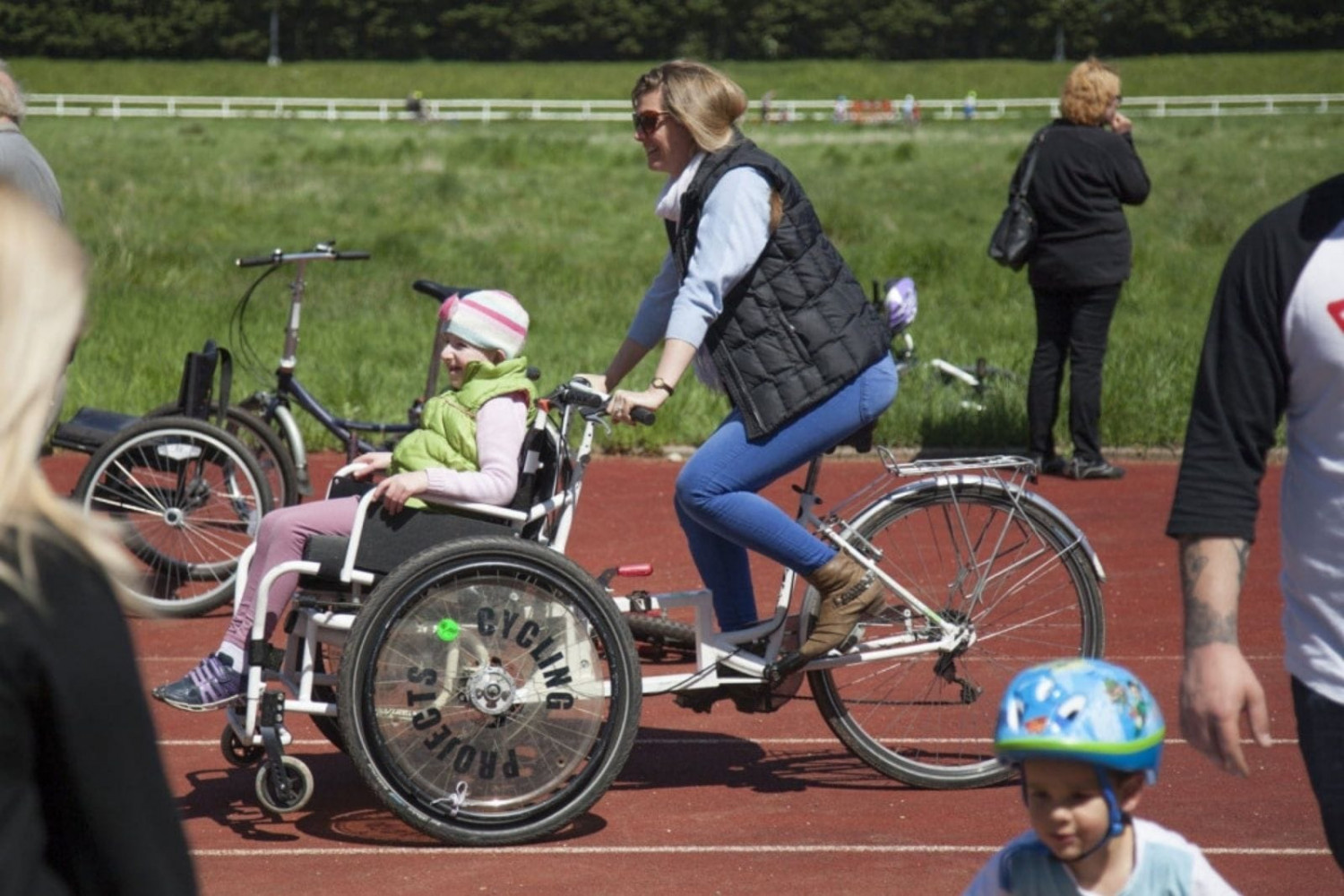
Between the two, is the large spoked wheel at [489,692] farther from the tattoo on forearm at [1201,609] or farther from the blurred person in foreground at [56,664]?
the blurred person in foreground at [56,664]

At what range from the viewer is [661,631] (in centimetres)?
613

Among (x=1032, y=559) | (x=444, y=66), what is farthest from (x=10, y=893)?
(x=444, y=66)

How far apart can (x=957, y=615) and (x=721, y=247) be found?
140cm

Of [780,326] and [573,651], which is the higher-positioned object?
[780,326]

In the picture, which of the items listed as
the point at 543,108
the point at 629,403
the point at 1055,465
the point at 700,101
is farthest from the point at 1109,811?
the point at 543,108

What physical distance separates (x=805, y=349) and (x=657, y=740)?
1736 millimetres

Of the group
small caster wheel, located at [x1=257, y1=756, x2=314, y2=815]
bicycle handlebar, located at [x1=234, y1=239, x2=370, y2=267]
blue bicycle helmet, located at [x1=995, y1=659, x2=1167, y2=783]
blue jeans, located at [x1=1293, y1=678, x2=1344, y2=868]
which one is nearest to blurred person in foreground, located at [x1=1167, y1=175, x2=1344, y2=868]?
blue jeans, located at [x1=1293, y1=678, x2=1344, y2=868]

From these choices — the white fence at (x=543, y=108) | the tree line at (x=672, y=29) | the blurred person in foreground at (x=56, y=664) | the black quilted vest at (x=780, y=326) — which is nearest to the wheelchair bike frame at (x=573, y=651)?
the black quilted vest at (x=780, y=326)

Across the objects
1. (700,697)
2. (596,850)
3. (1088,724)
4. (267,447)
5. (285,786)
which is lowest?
(596,850)

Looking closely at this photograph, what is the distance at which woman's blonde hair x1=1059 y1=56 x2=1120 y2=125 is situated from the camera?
11766 mm

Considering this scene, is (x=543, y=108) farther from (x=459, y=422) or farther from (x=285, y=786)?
(x=285, y=786)

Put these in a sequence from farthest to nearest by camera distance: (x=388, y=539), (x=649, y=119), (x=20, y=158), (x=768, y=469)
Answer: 1. (x=20, y=158)
2. (x=649, y=119)
3. (x=768, y=469)
4. (x=388, y=539)

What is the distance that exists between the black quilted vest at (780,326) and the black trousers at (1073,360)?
6229 millimetres

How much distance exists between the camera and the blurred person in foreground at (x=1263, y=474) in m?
3.28
